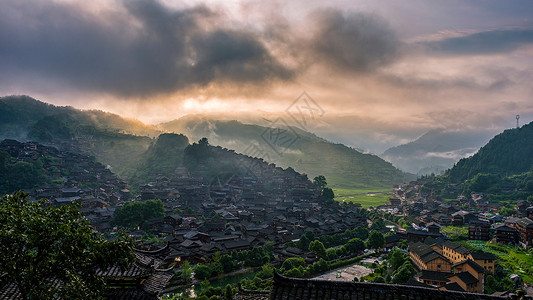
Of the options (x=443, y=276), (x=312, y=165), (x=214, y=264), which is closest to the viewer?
(x=443, y=276)

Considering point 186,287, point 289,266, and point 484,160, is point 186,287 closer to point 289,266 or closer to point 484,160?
point 289,266

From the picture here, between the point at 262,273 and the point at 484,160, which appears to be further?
the point at 484,160

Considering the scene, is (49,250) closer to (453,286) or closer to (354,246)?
(453,286)

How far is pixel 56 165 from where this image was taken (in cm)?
5803

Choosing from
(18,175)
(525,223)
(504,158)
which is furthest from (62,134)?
(504,158)

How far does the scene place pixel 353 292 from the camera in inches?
261

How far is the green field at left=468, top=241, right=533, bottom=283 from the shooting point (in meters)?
29.4

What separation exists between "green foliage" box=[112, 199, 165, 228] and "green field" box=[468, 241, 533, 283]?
4221 centimetres

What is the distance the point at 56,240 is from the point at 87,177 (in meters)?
59.9

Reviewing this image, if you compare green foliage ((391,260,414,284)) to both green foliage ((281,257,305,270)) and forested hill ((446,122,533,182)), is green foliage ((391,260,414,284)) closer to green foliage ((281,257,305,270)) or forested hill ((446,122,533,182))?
green foliage ((281,257,305,270))

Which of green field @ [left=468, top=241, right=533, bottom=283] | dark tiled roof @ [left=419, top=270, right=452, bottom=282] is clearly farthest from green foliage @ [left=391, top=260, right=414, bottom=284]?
green field @ [left=468, top=241, right=533, bottom=283]

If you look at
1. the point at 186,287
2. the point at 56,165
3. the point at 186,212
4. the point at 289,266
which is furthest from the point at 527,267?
the point at 56,165

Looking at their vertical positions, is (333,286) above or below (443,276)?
above

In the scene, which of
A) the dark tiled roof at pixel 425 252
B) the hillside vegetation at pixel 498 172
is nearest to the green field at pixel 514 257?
the dark tiled roof at pixel 425 252
